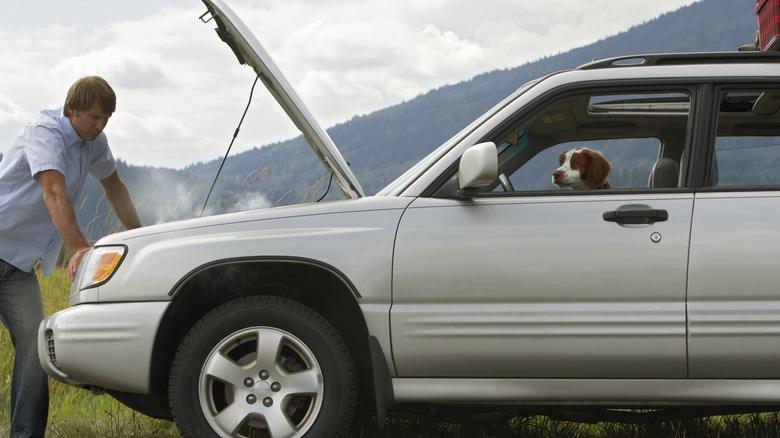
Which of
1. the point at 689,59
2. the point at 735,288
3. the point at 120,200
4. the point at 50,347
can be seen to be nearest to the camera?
the point at 735,288

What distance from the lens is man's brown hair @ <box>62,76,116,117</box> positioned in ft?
15.3

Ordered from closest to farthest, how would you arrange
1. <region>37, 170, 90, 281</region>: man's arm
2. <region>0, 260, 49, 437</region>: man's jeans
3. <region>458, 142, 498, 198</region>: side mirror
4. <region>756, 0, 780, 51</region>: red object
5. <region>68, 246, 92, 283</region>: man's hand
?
<region>458, 142, 498, 198</region>: side mirror, <region>68, 246, 92, 283</region>: man's hand, <region>37, 170, 90, 281</region>: man's arm, <region>0, 260, 49, 437</region>: man's jeans, <region>756, 0, 780, 51</region>: red object

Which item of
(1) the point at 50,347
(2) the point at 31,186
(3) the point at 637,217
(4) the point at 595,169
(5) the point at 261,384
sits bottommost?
(5) the point at 261,384

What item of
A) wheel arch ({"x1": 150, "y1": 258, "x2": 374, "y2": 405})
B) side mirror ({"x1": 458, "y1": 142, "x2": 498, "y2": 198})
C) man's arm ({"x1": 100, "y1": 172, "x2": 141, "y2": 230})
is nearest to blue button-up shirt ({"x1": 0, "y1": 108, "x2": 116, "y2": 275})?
man's arm ({"x1": 100, "y1": 172, "x2": 141, "y2": 230})

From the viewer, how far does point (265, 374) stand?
379 centimetres

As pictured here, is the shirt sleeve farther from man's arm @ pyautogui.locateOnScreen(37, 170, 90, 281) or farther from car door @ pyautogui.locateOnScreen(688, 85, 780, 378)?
car door @ pyautogui.locateOnScreen(688, 85, 780, 378)

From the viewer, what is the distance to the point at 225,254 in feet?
12.5

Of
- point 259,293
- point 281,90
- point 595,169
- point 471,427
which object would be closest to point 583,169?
point 595,169

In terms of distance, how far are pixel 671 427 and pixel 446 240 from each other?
69.9 inches

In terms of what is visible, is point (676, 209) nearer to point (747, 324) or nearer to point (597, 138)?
point (747, 324)

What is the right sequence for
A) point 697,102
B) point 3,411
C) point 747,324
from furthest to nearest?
point 3,411
point 697,102
point 747,324

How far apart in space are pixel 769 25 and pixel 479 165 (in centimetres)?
328

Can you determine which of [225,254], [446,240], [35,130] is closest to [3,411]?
[35,130]

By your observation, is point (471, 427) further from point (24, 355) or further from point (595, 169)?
point (24, 355)
